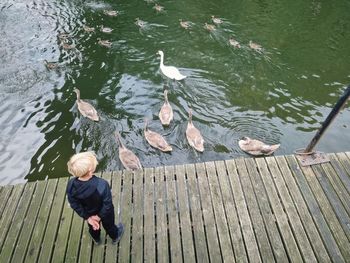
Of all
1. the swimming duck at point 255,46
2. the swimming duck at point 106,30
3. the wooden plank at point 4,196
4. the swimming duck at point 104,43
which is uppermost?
the wooden plank at point 4,196

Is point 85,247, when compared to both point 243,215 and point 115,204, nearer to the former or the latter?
point 115,204

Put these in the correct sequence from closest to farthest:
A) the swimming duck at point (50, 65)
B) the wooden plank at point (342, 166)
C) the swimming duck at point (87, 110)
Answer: the wooden plank at point (342, 166)
the swimming duck at point (87, 110)
the swimming duck at point (50, 65)

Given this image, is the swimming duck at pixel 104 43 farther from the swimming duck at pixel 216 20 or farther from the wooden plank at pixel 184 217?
the wooden plank at pixel 184 217

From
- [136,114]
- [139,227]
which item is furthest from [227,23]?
[139,227]

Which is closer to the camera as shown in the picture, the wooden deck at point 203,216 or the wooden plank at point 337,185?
the wooden deck at point 203,216

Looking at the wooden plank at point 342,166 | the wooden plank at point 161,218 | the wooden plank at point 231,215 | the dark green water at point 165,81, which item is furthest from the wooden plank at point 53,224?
the wooden plank at point 342,166

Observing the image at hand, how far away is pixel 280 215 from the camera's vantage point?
6047 millimetres

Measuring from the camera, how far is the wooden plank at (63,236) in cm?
543

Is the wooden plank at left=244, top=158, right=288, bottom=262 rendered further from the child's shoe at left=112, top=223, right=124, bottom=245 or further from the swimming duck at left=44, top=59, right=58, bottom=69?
the swimming duck at left=44, top=59, right=58, bottom=69

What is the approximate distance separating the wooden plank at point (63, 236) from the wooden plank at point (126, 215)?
0.87m

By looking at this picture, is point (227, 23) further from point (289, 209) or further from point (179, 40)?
point (289, 209)

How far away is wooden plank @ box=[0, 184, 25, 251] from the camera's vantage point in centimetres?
583

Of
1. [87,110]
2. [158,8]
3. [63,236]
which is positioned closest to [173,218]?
[63,236]

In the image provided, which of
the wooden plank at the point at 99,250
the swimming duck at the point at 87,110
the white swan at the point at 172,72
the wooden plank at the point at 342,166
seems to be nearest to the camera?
the wooden plank at the point at 99,250
